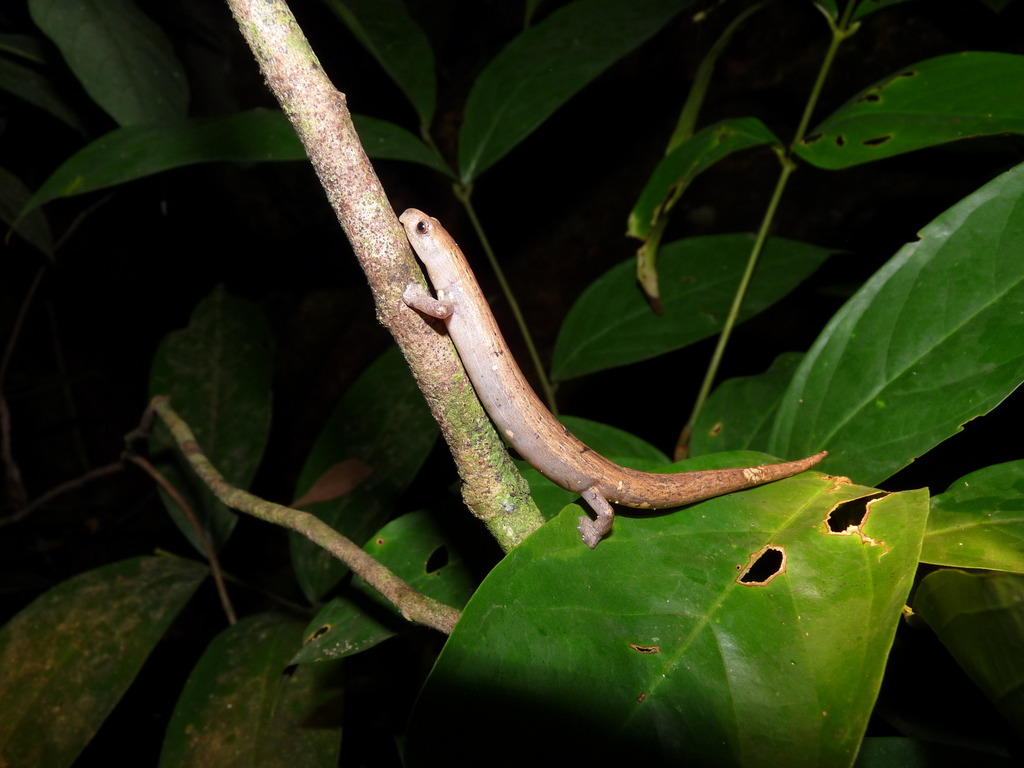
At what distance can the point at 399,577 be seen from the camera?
72.3 inches

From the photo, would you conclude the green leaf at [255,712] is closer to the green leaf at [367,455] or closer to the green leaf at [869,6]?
the green leaf at [367,455]

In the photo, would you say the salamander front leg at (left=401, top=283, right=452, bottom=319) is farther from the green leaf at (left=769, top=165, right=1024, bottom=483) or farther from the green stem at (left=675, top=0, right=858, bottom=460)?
the green stem at (left=675, top=0, right=858, bottom=460)

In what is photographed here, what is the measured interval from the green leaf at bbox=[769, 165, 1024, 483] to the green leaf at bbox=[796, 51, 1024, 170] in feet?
0.92

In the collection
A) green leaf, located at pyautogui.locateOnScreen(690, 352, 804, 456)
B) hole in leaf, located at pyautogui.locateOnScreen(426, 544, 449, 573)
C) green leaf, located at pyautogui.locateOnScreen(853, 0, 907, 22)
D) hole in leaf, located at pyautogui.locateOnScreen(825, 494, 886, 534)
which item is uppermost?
green leaf, located at pyautogui.locateOnScreen(853, 0, 907, 22)

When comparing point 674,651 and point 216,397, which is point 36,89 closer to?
point 216,397

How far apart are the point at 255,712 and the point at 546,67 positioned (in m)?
2.91

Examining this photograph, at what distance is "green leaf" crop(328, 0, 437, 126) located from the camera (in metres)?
3.03

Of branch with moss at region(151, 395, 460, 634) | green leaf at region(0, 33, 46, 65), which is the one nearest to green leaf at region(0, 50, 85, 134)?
green leaf at region(0, 33, 46, 65)

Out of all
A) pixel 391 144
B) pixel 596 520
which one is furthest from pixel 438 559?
pixel 391 144

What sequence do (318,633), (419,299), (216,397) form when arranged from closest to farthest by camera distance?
(419,299), (318,633), (216,397)

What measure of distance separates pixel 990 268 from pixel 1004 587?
0.88 m

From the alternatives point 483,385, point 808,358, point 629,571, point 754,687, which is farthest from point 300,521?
point 808,358

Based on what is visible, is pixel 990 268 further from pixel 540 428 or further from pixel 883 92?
pixel 540 428

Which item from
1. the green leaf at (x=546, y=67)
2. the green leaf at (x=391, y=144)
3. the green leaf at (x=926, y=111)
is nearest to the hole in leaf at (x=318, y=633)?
the green leaf at (x=391, y=144)
